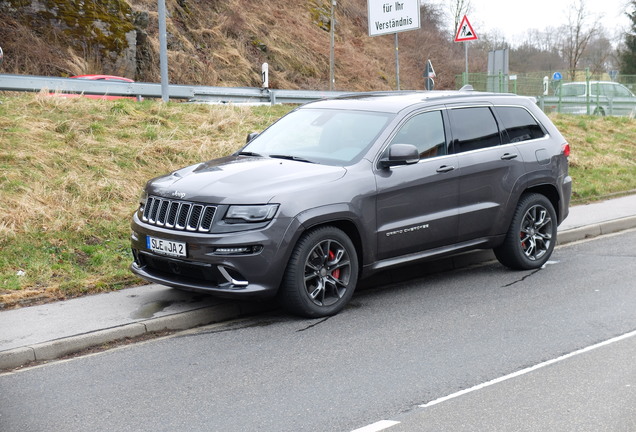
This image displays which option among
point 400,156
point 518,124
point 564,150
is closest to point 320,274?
point 400,156

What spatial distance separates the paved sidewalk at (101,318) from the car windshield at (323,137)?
1440 mm

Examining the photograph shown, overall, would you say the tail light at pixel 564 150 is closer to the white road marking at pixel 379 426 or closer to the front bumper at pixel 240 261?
the front bumper at pixel 240 261

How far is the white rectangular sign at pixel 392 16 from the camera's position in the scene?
20.0 meters

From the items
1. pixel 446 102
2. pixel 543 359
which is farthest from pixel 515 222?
pixel 543 359

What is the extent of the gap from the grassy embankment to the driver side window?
2947 mm

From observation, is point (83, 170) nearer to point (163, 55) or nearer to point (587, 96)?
point (163, 55)

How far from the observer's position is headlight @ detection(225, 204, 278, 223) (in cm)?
668

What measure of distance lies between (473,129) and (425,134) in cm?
70

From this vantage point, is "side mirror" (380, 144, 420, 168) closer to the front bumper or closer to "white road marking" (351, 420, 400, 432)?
the front bumper

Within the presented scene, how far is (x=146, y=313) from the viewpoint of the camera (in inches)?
277

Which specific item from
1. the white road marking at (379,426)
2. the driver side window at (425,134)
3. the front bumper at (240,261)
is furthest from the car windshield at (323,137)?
the white road marking at (379,426)

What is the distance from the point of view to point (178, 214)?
693 centimetres

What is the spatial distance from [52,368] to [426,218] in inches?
141

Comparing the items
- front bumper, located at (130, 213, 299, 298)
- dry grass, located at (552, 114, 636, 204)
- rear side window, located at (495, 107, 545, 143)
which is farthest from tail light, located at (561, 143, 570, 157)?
dry grass, located at (552, 114, 636, 204)
